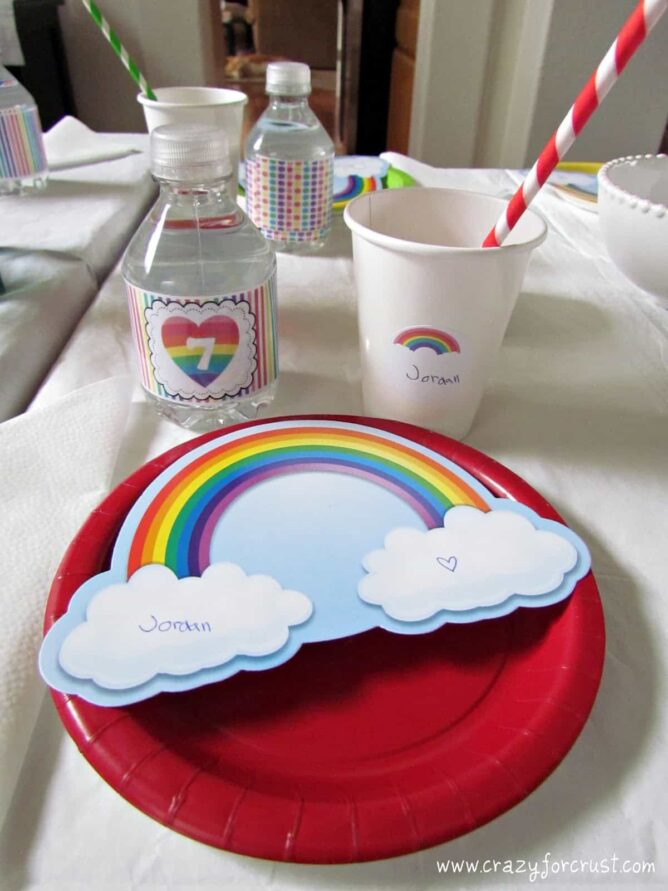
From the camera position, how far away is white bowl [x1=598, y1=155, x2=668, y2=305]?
518 mm

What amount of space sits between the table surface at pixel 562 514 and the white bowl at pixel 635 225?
45 millimetres

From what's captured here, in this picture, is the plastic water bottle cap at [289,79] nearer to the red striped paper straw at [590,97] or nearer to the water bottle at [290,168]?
the water bottle at [290,168]

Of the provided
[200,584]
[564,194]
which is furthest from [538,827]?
[564,194]

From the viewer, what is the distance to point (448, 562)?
310 mm

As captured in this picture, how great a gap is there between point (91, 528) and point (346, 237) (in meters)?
0.52

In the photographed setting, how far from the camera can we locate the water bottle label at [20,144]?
71 cm

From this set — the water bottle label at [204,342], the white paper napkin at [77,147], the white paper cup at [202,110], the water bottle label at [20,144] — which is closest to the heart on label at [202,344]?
the water bottle label at [204,342]

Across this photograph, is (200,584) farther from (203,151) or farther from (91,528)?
(203,151)

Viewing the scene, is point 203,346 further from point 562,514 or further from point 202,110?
point 202,110

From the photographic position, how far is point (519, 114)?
1904mm

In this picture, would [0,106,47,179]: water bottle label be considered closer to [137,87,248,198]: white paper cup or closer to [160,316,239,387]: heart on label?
[137,87,248,198]: white paper cup

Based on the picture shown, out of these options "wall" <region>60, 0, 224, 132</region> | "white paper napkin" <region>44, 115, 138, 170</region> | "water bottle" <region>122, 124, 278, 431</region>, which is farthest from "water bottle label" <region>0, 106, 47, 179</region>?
"wall" <region>60, 0, 224, 132</region>

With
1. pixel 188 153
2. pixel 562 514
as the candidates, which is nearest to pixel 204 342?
pixel 188 153

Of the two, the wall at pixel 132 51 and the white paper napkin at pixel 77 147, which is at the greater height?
the white paper napkin at pixel 77 147
